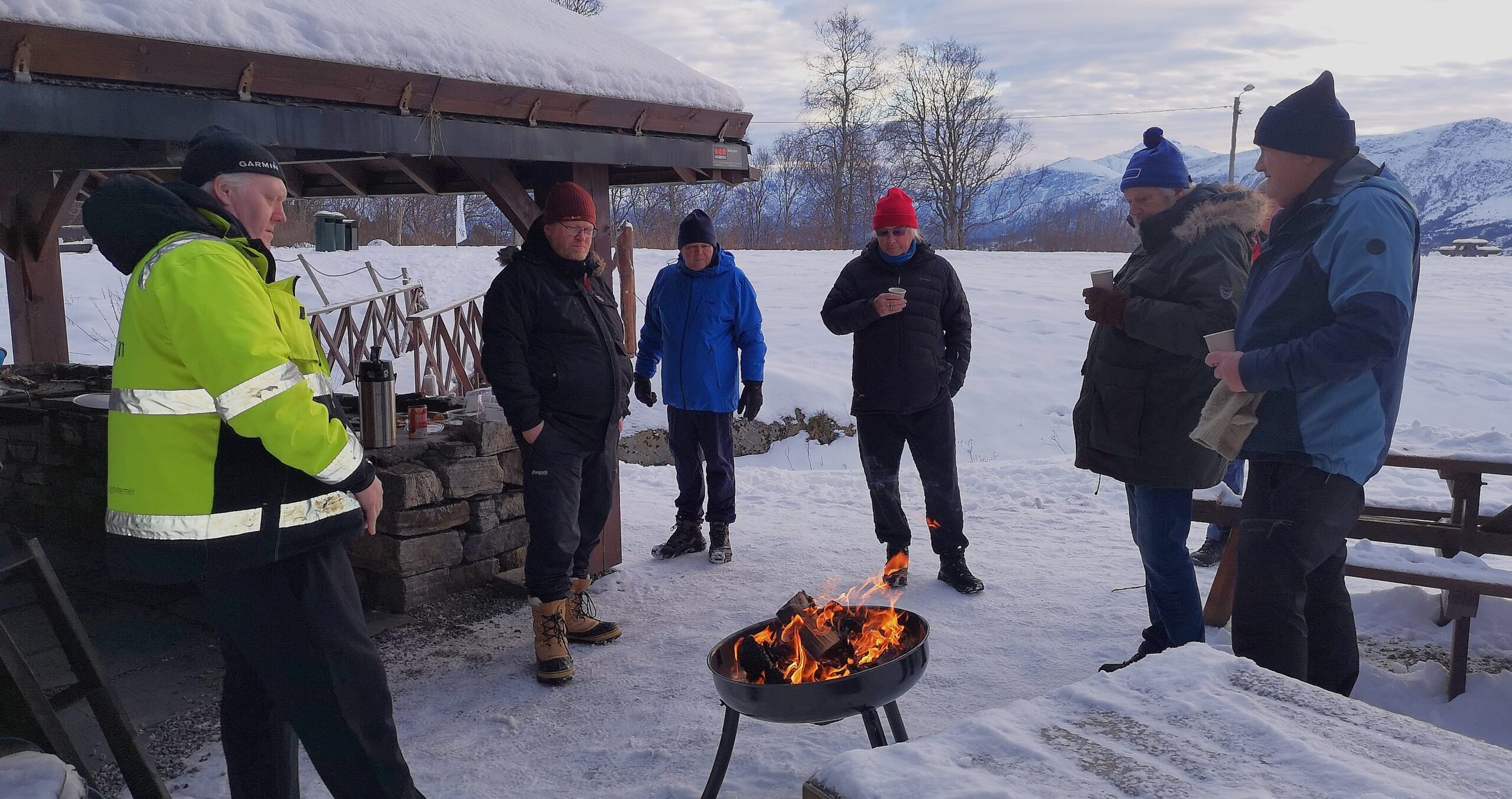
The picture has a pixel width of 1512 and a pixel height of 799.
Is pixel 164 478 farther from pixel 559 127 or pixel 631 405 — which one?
pixel 631 405

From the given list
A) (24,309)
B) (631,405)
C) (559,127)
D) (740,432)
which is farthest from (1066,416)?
(24,309)

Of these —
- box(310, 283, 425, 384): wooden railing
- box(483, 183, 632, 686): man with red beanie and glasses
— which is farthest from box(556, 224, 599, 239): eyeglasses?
box(310, 283, 425, 384): wooden railing

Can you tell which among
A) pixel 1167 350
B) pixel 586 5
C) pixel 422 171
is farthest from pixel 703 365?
pixel 586 5

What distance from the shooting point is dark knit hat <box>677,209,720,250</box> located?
5.29 meters

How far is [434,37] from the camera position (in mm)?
3986

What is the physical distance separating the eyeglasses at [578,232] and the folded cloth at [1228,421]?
253 cm

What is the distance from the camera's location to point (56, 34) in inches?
113

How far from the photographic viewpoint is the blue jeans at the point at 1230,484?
5.18m

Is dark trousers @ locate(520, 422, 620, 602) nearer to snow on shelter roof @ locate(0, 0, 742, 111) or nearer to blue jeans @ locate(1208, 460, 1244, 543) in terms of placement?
snow on shelter roof @ locate(0, 0, 742, 111)

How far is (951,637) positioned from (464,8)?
12.4 ft

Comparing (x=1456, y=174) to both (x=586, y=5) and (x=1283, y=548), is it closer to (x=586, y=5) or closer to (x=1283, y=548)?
(x=586, y=5)

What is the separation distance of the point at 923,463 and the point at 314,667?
10.7 ft

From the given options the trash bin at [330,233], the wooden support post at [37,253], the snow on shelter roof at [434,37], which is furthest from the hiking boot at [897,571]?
the wooden support post at [37,253]

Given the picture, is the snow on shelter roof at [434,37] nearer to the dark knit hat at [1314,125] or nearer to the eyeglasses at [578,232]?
the eyeglasses at [578,232]
